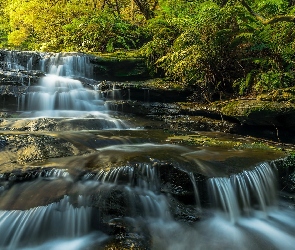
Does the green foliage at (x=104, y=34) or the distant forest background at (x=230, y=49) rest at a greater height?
the green foliage at (x=104, y=34)

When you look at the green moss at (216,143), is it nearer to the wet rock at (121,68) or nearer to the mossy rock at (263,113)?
the mossy rock at (263,113)

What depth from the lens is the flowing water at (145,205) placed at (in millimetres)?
3738

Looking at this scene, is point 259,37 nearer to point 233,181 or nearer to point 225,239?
point 233,181

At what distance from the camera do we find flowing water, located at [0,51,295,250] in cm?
374

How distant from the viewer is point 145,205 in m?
4.13

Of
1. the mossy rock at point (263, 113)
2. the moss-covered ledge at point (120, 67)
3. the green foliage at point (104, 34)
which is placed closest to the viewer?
the mossy rock at point (263, 113)

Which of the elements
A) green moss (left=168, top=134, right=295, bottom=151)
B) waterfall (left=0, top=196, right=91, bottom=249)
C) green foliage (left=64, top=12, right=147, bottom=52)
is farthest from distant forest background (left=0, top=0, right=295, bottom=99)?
waterfall (left=0, top=196, right=91, bottom=249)

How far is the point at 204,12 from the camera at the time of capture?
9.02 meters

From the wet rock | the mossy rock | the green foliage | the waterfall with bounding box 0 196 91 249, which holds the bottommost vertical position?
the waterfall with bounding box 0 196 91 249

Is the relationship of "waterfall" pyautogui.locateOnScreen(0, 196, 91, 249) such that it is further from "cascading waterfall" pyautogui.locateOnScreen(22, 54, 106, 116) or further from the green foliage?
the green foliage

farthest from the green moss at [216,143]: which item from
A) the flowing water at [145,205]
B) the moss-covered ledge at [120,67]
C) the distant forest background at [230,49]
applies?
the moss-covered ledge at [120,67]

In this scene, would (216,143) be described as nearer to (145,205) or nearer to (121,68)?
(145,205)

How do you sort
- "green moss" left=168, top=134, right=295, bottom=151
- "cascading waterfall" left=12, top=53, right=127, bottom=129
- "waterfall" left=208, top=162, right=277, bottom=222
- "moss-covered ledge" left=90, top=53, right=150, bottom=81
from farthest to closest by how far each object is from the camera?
"moss-covered ledge" left=90, top=53, right=150, bottom=81 → "cascading waterfall" left=12, top=53, right=127, bottom=129 → "green moss" left=168, top=134, right=295, bottom=151 → "waterfall" left=208, top=162, right=277, bottom=222

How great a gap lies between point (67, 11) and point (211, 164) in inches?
574
